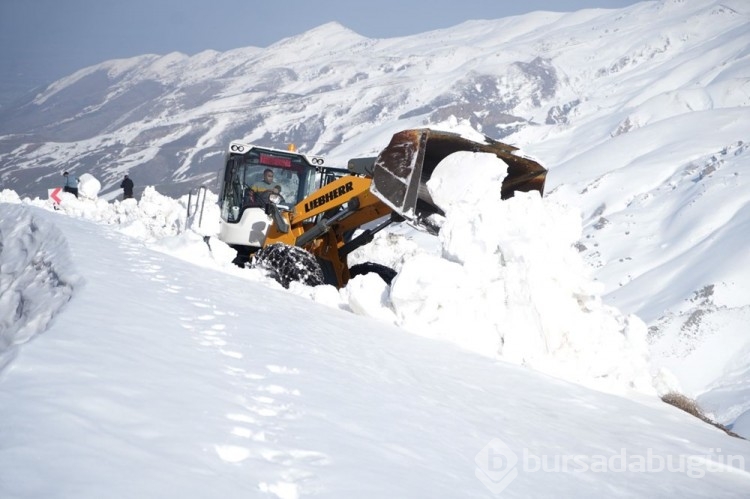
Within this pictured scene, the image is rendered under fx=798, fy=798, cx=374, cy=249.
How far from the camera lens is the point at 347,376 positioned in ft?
13.2

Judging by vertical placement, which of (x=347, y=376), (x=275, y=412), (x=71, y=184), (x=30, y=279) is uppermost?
(x=30, y=279)

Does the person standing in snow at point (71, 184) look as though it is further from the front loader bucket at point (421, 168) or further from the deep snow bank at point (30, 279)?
the front loader bucket at point (421, 168)

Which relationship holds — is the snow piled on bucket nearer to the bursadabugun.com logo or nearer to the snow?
the snow

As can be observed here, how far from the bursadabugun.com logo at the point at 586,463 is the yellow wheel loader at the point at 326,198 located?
376cm

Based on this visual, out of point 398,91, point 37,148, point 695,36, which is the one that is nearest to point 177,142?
point 37,148

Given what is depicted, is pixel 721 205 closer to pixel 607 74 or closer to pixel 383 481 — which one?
pixel 383 481

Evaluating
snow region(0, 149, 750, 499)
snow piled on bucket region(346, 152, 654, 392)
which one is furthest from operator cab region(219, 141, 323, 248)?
snow piled on bucket region(346, 152, 654, 392)

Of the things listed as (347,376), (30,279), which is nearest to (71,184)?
(30,279)

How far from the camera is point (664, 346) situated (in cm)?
979

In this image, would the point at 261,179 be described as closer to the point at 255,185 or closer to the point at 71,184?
the point at 255,185

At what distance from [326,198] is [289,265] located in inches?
40.6

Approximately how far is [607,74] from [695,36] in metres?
11.0

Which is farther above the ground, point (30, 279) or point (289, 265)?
point (30, 279)


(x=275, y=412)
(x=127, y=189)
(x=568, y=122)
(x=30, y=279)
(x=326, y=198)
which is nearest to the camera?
(x=275, y=412)
